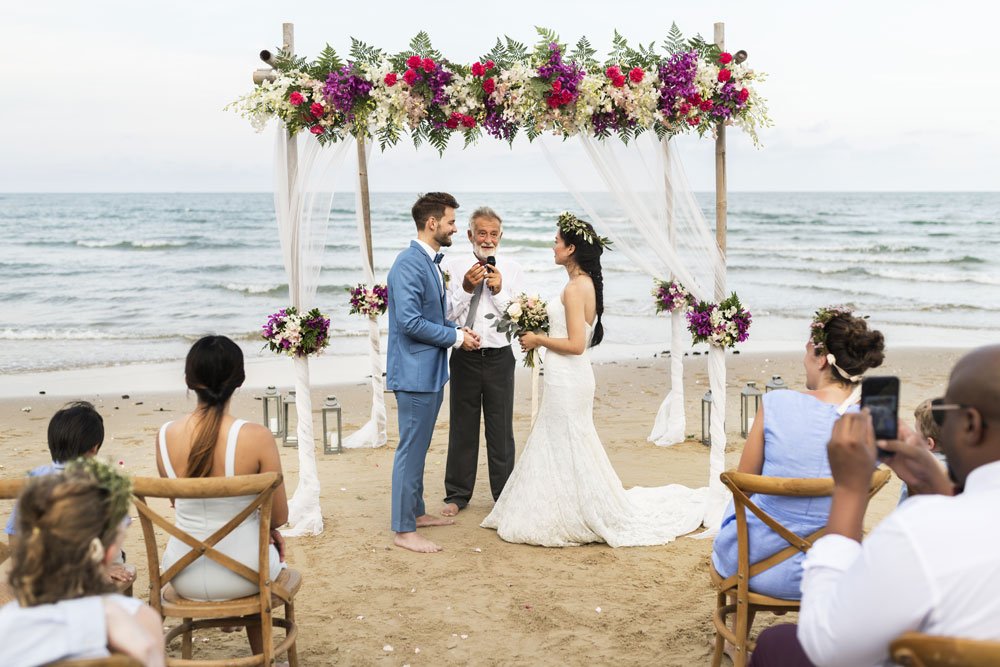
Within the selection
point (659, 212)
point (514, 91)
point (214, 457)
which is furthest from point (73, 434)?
point (659, 212)

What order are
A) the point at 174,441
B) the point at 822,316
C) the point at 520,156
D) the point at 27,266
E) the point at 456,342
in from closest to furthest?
the point at 174,441 < the point at 822,316 < the point at 456,342 < the point at 520,156 < the point at 27,266

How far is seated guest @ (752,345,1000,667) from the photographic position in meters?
1.71

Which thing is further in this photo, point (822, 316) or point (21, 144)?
point (21, 144)

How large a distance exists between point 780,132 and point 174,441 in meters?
38.8

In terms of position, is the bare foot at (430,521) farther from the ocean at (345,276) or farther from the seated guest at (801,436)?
the ocean at (345,276)

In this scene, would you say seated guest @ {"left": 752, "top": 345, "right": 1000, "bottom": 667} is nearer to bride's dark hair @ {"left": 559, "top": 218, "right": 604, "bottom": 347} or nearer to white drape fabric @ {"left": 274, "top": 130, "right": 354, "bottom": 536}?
bride's dark hair @ {"left": 559, "top": 218, "right": 604, "bottom": 347}

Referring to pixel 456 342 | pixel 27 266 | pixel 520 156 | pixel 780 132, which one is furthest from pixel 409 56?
pixel 780 132

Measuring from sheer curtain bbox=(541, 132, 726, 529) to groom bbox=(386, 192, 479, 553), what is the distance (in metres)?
0.98

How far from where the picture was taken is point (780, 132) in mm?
38844

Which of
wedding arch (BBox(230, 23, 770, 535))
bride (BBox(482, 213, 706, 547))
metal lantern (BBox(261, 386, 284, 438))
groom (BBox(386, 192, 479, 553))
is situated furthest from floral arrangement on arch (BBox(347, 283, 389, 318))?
bride (BBox(482, 213, 706, 547))

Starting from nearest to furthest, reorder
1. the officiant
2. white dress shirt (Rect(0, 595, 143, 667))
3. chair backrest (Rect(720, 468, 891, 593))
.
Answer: white dress shirt (Rect(0, 595, 143, 667))
chair backrest (Rect(720, 468, 891, 593))
the officiant

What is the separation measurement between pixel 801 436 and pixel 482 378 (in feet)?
9.82

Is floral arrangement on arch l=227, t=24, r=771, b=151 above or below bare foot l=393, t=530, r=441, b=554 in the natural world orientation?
above

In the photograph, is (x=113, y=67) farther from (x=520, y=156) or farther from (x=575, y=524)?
(x=575, y=524)
